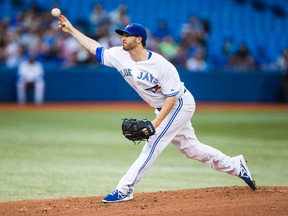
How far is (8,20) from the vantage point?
20641 millimetres

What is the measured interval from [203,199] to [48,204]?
1.56 meters

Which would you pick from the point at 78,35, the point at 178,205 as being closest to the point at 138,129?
the point at 178,205

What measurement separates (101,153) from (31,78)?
8894 mm

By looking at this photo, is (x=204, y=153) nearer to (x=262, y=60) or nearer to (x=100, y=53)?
(x=100, y=53)

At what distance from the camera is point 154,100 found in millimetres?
6910

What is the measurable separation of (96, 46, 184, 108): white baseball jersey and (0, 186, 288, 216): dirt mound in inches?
40.4

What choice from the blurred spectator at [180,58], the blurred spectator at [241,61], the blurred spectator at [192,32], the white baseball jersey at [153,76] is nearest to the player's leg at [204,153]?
the white baseball jersey at [153,76]

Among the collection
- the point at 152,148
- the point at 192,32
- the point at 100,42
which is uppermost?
the point at 152,148

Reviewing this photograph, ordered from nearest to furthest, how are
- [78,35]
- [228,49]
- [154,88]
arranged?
[154,88] → [78,35] → [228,49]

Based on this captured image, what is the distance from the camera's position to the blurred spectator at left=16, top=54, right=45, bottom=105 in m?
20.1

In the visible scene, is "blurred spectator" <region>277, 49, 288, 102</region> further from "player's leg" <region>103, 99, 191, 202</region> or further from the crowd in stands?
"player's leg" <region>103, 99, 191, 202</region>

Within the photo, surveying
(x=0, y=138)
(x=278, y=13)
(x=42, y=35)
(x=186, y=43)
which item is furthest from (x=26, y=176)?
(x=278, y=13)

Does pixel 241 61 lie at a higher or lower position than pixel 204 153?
lower

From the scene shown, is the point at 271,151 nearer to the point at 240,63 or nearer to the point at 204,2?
the point at 240,63
